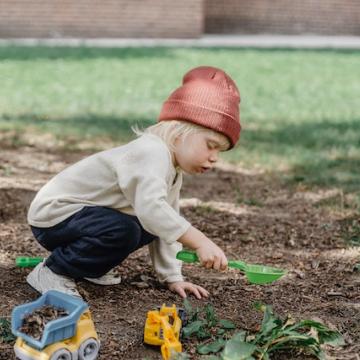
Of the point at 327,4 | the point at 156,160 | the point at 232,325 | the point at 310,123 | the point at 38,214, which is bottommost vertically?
the point at 327,4

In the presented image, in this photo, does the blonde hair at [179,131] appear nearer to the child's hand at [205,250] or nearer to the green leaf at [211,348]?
the child's hand at [205,250]

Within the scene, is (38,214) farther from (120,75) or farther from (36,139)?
(120,75)

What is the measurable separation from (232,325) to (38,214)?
881mm

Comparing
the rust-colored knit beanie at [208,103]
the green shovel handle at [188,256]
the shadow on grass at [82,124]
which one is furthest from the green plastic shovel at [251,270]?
the shadow on grass at [82,124]

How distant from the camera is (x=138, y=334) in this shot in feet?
9.13

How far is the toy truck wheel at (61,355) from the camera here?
2395 millimetres

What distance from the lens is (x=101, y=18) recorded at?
16703 mm

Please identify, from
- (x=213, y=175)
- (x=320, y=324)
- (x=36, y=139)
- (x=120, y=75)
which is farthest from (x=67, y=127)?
(x=320, y=324)

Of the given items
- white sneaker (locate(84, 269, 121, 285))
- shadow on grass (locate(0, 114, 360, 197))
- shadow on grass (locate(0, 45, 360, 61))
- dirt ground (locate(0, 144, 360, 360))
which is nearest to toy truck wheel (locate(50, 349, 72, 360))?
dirt ground (locate(0, 144, 360, 360))

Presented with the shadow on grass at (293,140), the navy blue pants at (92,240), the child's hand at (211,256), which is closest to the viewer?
the child's hand at (211,256)

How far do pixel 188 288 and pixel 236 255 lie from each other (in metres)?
0.66

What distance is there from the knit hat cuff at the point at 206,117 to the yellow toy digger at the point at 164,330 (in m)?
0.68

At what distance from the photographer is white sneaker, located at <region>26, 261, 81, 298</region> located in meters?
3.11

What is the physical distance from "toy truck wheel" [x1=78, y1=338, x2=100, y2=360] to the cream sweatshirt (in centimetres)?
49
